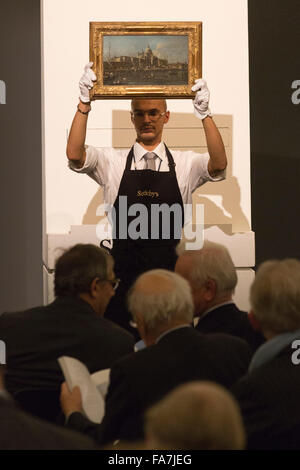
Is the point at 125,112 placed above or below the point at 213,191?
above

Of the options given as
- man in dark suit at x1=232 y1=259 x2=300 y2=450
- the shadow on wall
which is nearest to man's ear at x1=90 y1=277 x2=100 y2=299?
man in dark suit at x1=232 y1=259 x2=300 y2=450

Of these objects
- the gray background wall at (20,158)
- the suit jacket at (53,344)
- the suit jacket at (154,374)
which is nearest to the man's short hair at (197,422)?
the suit jacket at (154,374)

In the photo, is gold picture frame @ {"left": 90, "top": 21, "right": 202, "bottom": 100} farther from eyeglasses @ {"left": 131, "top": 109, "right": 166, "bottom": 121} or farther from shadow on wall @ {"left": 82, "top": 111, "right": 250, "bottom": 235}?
shadow on wall @ {"left": 82, "top": 111, "right": 250, "bottom": 235}

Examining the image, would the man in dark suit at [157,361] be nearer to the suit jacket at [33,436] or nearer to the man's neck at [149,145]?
→ the suit jacket at [33,436]

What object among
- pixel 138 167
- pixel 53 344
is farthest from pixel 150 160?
pixel 53 344

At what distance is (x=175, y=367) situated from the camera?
6.72 ft

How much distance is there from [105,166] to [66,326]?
158 centimetres

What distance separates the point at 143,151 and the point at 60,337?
5.37 ft

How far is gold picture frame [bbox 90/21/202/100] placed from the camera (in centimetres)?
387

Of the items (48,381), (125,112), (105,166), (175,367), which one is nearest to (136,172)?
(105,166)

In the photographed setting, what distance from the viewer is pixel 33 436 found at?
1.35m

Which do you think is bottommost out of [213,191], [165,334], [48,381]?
[48,381]

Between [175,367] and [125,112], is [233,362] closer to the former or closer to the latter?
[175,367]

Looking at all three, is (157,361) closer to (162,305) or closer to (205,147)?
(162,305)
